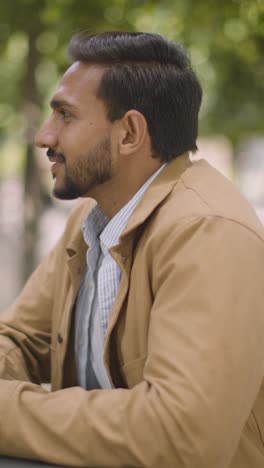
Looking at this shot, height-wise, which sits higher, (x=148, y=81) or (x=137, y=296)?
(x=148, y=81)

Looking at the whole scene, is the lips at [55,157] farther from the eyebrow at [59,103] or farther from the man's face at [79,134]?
the eyebrow at [59,103]

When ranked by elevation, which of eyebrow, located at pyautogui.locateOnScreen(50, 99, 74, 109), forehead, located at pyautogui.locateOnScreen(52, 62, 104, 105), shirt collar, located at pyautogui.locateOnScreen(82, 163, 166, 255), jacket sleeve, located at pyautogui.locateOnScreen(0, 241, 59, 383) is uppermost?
forehead, located at pyautogui.locateOnScreen(52, 62, 104, 105)

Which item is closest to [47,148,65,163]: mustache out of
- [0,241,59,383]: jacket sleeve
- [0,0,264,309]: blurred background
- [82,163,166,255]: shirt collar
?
[82,163,166,255]: shirt collar

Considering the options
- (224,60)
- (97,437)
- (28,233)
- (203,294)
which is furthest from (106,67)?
(224,60)

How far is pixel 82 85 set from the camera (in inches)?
105

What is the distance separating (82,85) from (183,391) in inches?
40.5

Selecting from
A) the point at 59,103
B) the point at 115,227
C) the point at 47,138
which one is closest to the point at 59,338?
the point at 115,227

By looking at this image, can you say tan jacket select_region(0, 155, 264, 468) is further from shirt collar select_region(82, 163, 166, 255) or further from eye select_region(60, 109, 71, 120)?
eye select_region(60, 109, 71, 120)

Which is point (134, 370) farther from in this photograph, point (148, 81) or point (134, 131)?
point (148, 81)

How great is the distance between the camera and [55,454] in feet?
7.13

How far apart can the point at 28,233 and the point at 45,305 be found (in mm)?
3319

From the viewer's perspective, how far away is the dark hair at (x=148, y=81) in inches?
104

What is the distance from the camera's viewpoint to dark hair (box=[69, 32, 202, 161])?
2.63 m

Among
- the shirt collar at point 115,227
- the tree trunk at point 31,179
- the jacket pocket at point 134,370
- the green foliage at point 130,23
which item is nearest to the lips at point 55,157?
the shirt collar at point 115,227
